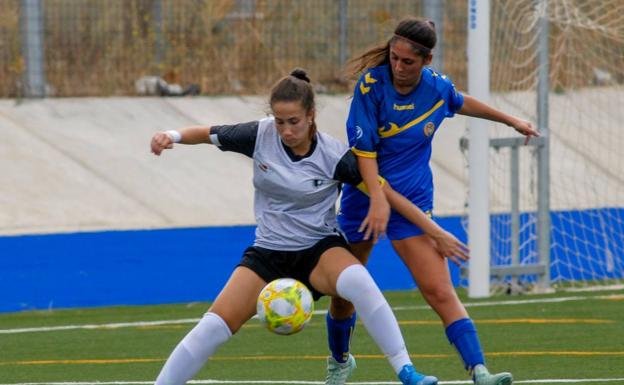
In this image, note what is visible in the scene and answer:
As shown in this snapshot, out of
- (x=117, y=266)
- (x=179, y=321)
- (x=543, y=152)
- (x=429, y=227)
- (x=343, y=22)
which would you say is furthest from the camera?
(x=343, y=22)

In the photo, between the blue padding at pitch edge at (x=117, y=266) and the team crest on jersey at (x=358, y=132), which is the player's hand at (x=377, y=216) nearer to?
the team crest on jersey at (x=358, y=132)

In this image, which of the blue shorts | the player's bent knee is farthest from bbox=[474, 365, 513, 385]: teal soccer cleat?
the player's bent knee

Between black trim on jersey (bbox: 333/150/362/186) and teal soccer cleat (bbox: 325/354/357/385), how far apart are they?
3.78 ft

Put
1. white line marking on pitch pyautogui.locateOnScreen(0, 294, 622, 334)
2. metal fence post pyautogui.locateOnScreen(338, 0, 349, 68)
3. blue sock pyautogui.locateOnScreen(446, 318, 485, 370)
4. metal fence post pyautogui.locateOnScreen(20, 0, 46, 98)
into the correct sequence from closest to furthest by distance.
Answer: blue sock pyautogui.locateOnScreen(446, 318, 485, 370), white line marking on pitch pyautogui.locateOnScreen(0, 294, 622, 334), metal fence post pyautogui.locateOnScreen(20, 0, 46, 98), metal fence post pyautogui.locateOnScreen(338, 0, 349, 68)

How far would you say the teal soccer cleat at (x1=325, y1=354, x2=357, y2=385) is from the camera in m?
7.93

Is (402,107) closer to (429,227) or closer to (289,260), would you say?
(429,227)

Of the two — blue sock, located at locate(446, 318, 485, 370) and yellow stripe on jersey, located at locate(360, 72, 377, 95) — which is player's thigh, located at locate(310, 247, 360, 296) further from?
yellow stripe on jersey, located at locate(360, 72, 377, 95)

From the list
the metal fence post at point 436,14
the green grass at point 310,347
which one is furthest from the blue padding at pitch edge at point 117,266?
the metal fence post at point 436,14

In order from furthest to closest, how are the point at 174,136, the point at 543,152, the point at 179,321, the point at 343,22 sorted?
the point at 343,22 → the point at 543,152 → the point at 179,321 → the point at 174,136

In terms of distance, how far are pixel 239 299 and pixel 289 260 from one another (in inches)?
14.1

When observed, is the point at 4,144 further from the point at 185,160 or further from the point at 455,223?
the point at 455,223

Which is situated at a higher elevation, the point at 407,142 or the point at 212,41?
the point at 407,142

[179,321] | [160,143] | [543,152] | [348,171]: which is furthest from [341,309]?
[543,152]

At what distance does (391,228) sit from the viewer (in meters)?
7.71
